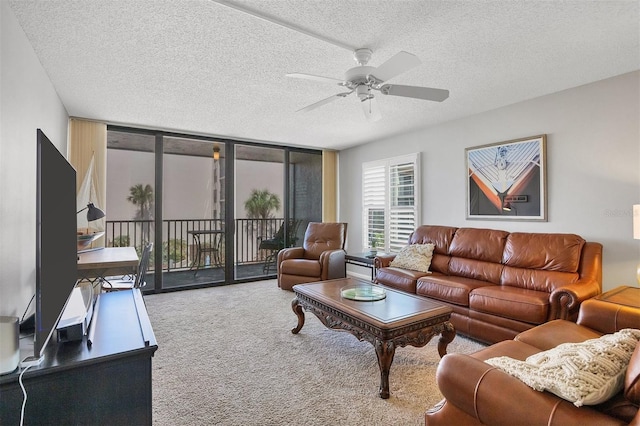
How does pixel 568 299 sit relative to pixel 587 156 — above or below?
below

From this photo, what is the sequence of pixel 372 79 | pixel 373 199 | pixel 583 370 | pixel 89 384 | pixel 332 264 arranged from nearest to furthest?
pixel 583 370
pixel 89 384
pixel 372 79
pixel 332 264
pixel 373 199

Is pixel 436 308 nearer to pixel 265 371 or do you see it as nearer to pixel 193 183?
pixel 265 371

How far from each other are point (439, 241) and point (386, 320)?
7.30 feet

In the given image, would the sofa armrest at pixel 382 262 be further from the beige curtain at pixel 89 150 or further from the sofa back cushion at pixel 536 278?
the beige curtain at pixel 89 150

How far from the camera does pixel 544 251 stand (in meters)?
3.13

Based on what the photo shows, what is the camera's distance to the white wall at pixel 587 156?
113 inches

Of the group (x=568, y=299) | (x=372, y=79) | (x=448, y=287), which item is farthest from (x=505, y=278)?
(x=372, y=79)

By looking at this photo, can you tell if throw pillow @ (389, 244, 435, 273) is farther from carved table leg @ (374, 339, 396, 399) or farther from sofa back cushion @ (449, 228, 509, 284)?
carved table leg @ (374, 339, 396, 399)

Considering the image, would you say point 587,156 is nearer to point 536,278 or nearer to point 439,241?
point 536,278

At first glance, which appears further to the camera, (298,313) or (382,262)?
(382,262)

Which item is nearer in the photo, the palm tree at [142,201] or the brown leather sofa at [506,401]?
the brown leather sofa at [506,401]

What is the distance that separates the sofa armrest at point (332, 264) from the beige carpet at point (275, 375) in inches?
42.2

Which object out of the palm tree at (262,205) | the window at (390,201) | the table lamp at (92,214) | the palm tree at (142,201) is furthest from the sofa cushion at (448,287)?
the palm tree at (142,201)

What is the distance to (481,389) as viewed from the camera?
1.22 meters
